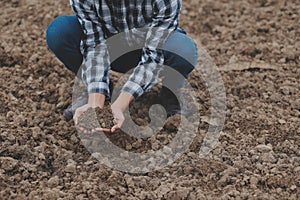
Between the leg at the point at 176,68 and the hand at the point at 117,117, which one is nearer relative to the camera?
the hand at the point at 117,117

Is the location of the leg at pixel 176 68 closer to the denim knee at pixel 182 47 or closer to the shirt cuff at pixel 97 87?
the denim knee at pixel 182 47

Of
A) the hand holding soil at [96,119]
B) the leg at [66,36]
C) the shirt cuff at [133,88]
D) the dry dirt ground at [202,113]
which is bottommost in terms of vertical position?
the dry dirt ground at [202,113]

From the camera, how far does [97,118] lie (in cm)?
212

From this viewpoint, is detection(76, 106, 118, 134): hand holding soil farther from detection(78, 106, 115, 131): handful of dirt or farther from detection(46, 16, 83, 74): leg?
detection(46, 16, 83, 74): leg

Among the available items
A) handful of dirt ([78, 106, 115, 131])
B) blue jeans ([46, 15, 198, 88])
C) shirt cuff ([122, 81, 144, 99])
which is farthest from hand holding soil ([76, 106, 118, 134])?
blue jeans ([46, 15, 198, 88])

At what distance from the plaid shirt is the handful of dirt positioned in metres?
0.08

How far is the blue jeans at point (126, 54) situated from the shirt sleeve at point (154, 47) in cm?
8

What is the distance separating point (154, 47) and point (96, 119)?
0.36 m

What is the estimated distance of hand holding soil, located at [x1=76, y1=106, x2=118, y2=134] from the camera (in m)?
2.12

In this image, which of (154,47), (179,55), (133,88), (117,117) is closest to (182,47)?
(179,55)

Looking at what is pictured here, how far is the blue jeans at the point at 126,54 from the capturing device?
2.30 m

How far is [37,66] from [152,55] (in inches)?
29.9

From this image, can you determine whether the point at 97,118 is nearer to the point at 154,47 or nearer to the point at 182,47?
the point at 154,47

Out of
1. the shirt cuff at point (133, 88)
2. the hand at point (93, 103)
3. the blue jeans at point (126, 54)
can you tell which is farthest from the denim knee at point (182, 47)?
the hand at point (93, 103)
